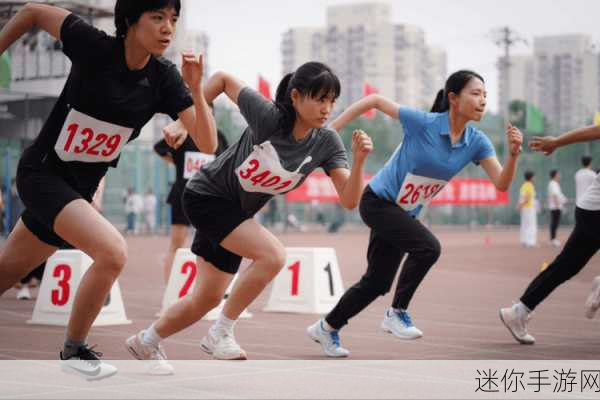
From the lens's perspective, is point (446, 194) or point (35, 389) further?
point (446, 194)

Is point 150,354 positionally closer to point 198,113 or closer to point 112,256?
point 112,256

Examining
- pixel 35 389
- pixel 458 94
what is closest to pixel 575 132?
pixel 458 94

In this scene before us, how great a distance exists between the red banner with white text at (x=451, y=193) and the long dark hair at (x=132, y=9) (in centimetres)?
2837

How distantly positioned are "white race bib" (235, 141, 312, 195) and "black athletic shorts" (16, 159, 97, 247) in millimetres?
877

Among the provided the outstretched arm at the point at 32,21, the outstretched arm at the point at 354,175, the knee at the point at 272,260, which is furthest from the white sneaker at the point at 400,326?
the outstretched arm at the point at 32,21

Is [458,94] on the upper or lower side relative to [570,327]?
upper

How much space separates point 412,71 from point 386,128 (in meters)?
75.4

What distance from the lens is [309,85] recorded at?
570 cm

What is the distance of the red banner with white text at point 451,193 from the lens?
34.4 m

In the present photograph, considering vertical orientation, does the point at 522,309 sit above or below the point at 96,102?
below

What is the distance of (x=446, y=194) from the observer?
1529 inches

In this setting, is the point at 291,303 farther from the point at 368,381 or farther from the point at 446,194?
the point at 446,194

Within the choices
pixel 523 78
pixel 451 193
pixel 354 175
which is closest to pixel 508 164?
pixel 354 175

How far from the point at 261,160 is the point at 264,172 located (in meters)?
0.07
